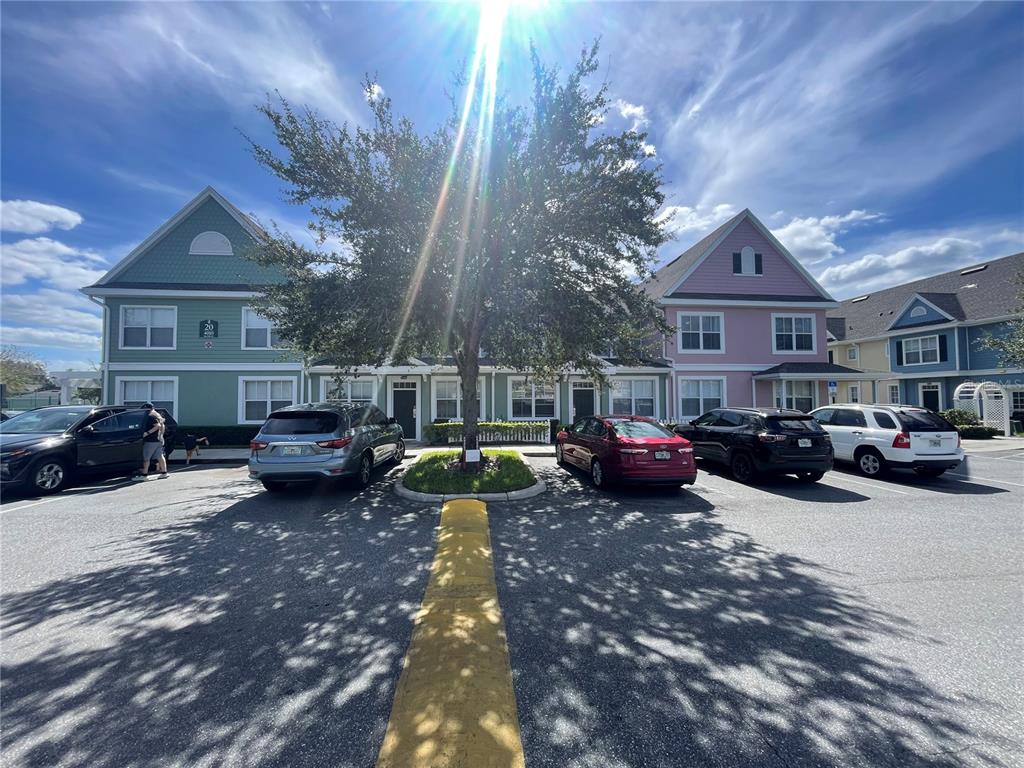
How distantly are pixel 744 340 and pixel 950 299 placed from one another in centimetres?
1757

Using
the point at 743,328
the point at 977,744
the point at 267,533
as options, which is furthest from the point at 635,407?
the point at 977,744

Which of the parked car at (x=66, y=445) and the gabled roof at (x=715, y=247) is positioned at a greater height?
the gabled roof at (x=715, y=247)

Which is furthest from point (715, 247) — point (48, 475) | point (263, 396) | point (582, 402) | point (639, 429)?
point (48, 475)

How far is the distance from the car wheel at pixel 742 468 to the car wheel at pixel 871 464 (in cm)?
338

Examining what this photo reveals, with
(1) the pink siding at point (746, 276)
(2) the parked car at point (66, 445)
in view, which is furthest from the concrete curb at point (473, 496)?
(1) the pink siding at point (746, 276)

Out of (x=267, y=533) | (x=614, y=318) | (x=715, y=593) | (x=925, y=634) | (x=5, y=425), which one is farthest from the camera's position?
(x=614, y=318)

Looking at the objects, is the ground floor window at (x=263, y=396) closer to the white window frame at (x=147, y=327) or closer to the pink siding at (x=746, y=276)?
the white window frame at (x=147, y=327)

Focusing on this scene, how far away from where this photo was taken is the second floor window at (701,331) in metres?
20.6

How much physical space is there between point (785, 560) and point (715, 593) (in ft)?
5.16

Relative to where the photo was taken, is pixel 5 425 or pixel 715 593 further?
pixel 5 425

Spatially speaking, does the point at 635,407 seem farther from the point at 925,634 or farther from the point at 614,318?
the point at 925,634

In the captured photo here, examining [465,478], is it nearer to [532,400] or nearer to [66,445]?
[66,445]

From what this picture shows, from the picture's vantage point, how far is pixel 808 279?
21281 mm

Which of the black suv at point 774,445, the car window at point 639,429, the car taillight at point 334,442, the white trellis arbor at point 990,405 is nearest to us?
the car taillight at point 334,442
